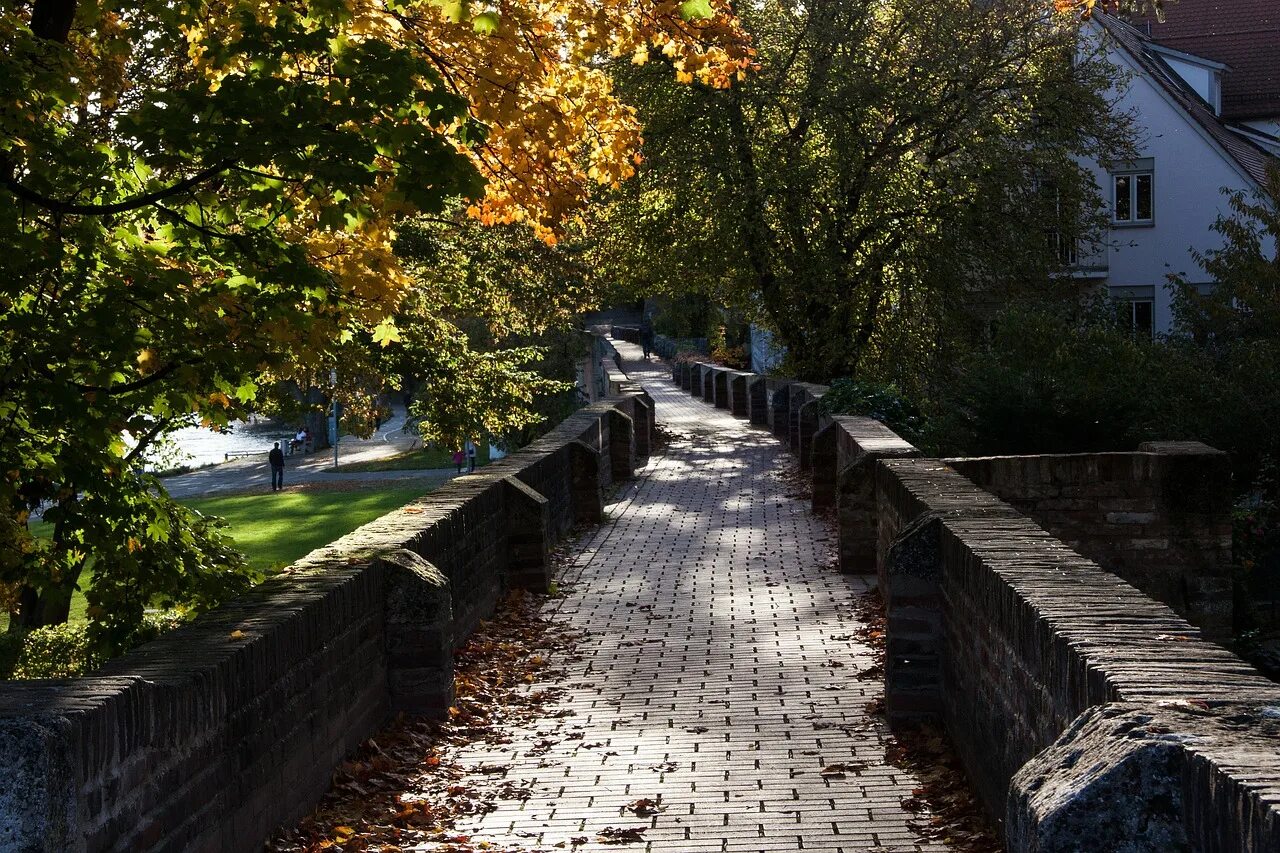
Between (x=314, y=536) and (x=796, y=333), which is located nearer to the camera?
(x=796, y=333)

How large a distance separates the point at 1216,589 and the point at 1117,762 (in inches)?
441

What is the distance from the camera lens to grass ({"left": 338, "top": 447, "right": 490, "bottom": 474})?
6309cm

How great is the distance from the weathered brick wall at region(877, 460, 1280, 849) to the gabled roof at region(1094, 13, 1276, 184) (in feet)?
91.8

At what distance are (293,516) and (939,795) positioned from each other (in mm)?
35030

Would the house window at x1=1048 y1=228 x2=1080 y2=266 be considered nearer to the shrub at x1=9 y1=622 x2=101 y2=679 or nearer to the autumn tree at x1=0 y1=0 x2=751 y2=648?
the autumn tree at x1=0 y1=0 x2=751 y2=648

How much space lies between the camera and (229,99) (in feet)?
27.6

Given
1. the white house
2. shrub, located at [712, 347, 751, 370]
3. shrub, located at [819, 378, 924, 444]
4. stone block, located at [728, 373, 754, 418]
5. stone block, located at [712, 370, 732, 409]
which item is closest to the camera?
shrub, located at [819, 378, 924, 444]

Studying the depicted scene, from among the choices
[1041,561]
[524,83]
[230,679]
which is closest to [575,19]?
[524,83]

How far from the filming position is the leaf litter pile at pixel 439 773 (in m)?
7.04

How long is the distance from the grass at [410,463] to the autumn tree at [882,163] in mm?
29837

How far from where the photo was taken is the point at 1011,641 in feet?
21.6

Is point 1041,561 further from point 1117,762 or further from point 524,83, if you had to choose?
point 524,83

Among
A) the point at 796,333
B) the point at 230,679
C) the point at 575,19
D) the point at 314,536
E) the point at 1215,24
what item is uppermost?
the point at 1215,24

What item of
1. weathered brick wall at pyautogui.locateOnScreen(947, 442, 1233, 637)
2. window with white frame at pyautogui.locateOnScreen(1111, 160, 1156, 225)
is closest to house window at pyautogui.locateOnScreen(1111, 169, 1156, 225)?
window with white frame at pyautogui.locateOnScreen(1111, 160, 1156, 225)
